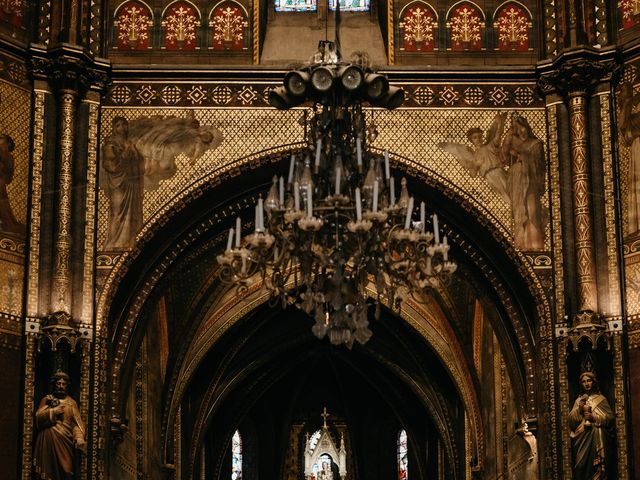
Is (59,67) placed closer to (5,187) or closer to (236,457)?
(5,187)

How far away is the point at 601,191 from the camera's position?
2370 centimetres

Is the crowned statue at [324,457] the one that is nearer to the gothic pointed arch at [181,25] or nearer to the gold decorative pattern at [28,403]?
the gothic pointed arch at [181,25]

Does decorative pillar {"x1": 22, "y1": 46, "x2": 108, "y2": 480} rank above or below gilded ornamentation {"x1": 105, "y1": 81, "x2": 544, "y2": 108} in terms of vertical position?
below

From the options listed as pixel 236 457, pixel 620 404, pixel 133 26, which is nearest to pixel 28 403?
pixel 133 26

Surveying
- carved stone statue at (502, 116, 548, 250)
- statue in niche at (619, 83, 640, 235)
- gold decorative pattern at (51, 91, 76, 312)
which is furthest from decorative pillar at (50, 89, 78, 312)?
statue in niche at (619, 83, 640, 235)

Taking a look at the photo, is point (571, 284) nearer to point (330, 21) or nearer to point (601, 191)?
point (601, 191)

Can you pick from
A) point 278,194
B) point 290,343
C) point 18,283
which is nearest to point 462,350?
point 290,343

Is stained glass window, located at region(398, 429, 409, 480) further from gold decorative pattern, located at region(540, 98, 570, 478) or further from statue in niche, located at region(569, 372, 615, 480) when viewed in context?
statue in niche, located at region(569, 372, 615, 480)

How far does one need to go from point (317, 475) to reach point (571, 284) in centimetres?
2093

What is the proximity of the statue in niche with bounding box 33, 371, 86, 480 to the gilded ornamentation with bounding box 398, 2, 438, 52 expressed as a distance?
722cm

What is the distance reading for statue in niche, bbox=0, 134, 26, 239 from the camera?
75.7ft

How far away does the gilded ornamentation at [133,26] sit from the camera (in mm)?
24922

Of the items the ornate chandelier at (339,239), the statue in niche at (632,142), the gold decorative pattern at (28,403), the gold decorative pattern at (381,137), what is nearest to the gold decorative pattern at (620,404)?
the statue in niche at (632,142)

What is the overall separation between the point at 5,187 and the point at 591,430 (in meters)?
8.67
